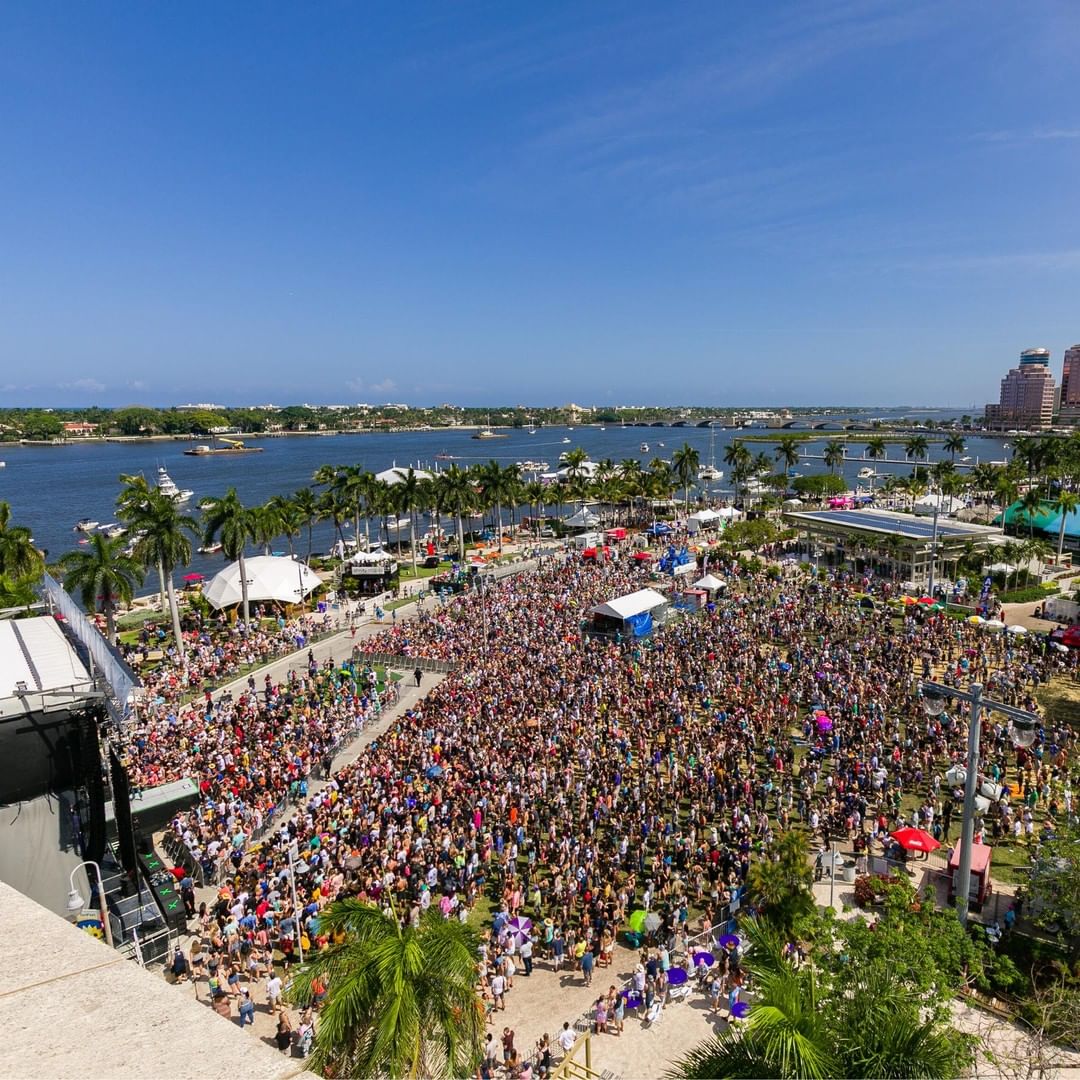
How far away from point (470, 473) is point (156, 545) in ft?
98.0

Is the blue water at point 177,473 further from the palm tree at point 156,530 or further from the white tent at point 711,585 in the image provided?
the white tent at point 711,585

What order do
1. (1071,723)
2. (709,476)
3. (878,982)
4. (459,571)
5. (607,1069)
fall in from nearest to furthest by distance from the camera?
(878,982)
(607,1069)
(1071,723)
(459,571)
(709,476)

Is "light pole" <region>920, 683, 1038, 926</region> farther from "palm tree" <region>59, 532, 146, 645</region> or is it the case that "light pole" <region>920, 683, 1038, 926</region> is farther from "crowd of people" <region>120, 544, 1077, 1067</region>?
"palm tree" <region>59, 532, 146, 645</region>

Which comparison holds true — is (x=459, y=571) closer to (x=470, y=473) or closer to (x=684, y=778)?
(x=470, y=473)

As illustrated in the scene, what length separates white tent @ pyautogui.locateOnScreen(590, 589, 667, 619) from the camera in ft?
108

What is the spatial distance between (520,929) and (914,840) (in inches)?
349

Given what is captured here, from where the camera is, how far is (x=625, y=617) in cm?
3291

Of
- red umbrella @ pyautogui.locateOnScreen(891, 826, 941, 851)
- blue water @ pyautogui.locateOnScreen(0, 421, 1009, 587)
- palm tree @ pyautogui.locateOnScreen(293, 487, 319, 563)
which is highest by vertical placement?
palm tree @ pyautogui.locateOnScreen(293, 487, 319, 563)

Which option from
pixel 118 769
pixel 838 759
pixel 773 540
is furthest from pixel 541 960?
pixel 773 540

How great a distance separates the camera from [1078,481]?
83.1m

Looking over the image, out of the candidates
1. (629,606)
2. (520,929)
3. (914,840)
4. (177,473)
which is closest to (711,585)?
(629,606)

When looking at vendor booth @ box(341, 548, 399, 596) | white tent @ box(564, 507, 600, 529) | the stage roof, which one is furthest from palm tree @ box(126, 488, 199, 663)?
white tent @ box(564, 507, 600, 529)

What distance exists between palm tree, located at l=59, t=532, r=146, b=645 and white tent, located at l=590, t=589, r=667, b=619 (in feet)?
69.8

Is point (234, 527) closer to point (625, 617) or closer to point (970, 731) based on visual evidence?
point (625, 617)
